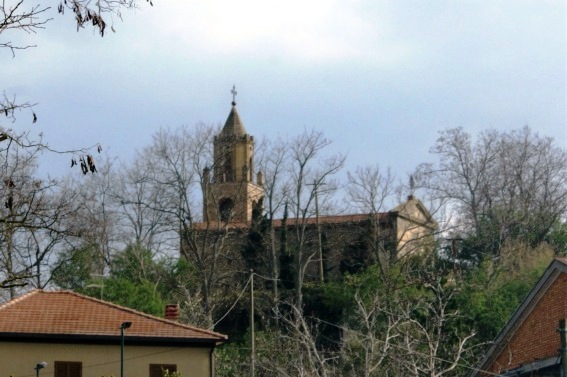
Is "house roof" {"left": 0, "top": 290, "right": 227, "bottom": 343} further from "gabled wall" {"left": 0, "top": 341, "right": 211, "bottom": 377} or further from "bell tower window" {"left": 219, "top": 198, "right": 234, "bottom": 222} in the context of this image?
"bell tower window" {"left": 219, "top": 198, "right": 234, "bottom": 222}

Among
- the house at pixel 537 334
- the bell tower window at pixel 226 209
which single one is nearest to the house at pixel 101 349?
the house at pixel 537 334

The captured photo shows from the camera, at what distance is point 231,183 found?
275 ft

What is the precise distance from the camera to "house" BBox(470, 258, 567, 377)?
31094mm

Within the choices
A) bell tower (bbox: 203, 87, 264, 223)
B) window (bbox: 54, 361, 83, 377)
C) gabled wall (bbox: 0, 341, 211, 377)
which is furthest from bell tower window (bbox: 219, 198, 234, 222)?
window (bbox: 54, 361, 83, 377)

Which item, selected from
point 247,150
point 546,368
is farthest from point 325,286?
point 546,368

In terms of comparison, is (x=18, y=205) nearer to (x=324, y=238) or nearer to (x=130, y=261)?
(x=130, y=261)

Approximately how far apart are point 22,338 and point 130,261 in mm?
27915

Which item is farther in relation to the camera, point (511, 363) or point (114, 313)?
point (114, 313)

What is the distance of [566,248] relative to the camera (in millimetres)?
70312

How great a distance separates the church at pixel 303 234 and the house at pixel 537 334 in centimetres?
3311

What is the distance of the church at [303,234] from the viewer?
230 ft

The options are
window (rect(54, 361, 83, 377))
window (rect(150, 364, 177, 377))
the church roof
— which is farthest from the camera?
the church roof

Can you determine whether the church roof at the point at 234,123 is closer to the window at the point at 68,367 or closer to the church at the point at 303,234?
the church at the point at 303,234

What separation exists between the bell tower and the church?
0.19ft
